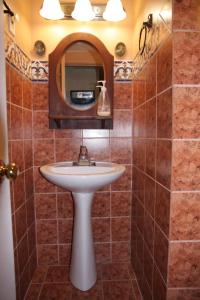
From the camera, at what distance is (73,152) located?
60.0 inches

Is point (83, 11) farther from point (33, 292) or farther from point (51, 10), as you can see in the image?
point (33, 292)

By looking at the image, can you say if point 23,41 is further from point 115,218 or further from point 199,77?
point 115,218

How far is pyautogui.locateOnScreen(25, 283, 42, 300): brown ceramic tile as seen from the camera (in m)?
1.29

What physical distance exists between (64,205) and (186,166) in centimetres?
103

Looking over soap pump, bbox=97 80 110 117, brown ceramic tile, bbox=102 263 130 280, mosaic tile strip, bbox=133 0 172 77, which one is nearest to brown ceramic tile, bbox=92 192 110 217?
brown ceramic tile, bbox=102 263 130 280

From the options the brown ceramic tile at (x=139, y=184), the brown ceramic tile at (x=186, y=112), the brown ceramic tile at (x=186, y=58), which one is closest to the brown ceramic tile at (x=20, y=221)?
the brown ceramic tile at (x=139, y=184)

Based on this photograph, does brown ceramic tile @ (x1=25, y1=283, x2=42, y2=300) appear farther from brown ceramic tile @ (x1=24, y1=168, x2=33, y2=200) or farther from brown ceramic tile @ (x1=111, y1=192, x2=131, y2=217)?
brown ceramic tile @ (x1=111, y1=192, x2=131, y2=217)

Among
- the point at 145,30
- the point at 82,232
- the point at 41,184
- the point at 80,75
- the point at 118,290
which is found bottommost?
the point at 118,290

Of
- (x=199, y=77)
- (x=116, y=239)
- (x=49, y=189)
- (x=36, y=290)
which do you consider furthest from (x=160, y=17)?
(x=36, y=290)

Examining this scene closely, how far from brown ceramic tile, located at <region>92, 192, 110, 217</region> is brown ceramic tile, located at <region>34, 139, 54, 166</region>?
18.4 inches

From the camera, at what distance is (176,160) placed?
833 mm

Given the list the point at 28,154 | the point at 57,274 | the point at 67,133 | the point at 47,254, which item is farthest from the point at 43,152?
the point at 57,274

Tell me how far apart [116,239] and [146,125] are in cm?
97

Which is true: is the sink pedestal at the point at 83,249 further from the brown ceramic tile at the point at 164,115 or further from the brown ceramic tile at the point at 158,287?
the brown ceramic tile at the point at 164,115
